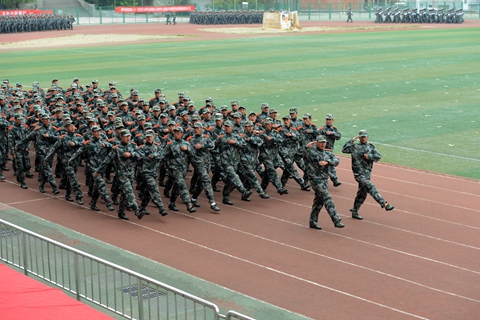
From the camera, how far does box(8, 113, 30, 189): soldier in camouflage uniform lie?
17656 mm

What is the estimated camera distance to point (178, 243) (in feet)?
43.9

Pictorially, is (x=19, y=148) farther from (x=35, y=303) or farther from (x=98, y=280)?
(x=35, y=303)

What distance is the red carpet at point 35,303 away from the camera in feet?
29.8

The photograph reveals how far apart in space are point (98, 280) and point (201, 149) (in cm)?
586

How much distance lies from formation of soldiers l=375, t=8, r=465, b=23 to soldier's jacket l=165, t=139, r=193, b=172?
6209 cm

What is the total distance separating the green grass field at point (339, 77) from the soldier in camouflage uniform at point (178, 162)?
20.7 ft

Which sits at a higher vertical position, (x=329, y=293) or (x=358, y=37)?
(x=358, y=37)

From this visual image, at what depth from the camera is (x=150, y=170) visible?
48.2 feet

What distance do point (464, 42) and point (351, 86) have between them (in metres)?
22.3

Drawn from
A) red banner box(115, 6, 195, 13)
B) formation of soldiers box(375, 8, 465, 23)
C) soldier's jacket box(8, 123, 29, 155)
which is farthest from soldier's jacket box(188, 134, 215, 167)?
red banner box(115, 6, 195, 13)

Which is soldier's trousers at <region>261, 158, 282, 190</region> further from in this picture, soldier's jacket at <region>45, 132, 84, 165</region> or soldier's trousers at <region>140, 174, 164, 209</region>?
soldier's jacket at <region>45, 132, 84, 165</region>

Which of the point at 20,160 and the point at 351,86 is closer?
the point at 20,160

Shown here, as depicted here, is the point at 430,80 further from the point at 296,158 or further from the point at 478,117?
the point at 296,158

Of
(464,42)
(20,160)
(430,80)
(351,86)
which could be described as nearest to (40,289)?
(20,160)
